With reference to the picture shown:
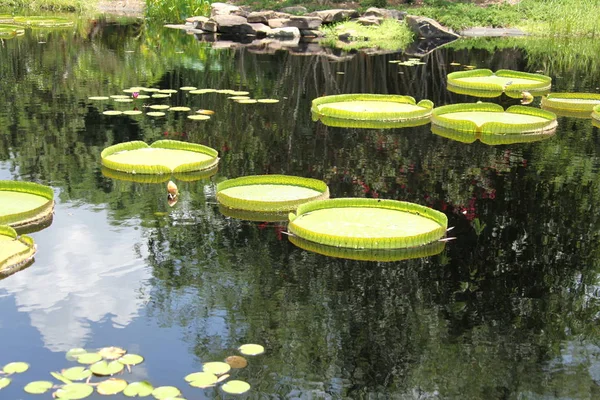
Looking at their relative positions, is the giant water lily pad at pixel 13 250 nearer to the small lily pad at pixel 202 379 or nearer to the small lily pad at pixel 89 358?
the small lily pad at pixel 89 358

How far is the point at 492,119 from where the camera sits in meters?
9.66

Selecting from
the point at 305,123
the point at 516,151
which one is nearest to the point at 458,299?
the point at 516,151

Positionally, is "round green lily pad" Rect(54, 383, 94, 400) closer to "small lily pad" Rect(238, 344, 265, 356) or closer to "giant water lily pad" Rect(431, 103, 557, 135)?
"small lily pad" Rect(238, 344, 265, 356)

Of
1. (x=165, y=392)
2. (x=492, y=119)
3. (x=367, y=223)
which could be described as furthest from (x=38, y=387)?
(x=492, y=119)

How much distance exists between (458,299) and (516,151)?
12.8 feet

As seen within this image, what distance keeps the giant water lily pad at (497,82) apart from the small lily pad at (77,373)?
350 inches

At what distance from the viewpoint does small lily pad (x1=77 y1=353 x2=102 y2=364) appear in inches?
160

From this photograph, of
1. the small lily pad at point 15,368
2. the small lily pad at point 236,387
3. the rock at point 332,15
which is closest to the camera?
the small lily pad at point 236,387

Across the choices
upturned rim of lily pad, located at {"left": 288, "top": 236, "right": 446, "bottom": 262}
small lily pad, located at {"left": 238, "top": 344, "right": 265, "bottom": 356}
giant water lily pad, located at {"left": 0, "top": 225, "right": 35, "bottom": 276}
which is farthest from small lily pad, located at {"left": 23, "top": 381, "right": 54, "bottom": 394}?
upturned rim of lily pad, located at {"left": 288, "top": 236, "right": 446, "bottom": 262}

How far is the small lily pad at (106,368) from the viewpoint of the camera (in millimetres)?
3945

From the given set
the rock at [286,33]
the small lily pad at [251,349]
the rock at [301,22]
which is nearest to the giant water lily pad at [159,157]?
the small lily pad at [251,349]

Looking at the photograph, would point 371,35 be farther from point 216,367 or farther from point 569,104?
point 216,367

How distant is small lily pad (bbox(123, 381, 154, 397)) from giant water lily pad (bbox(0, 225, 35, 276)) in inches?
65.8

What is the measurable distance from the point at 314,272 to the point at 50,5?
22.0 m
